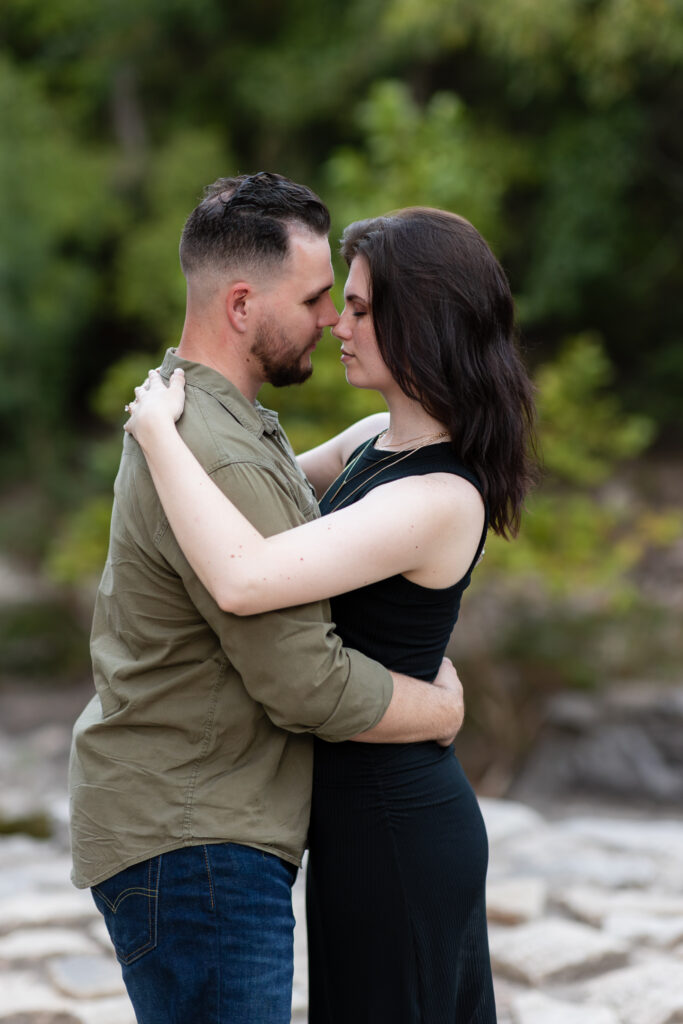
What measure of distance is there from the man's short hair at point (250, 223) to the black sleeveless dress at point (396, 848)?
38 centimetres

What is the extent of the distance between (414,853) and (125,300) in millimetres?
10700

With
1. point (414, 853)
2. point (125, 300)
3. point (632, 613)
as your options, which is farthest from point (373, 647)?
point (125, 300)

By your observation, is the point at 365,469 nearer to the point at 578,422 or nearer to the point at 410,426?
the point at 410,426

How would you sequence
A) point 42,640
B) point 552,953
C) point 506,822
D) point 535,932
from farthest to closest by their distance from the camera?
point 42,640 → point 506,822 → point 535,932 → point 552,953

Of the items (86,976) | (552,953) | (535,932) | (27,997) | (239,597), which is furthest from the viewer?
(535,932)

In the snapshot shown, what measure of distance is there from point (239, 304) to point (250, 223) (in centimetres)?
12

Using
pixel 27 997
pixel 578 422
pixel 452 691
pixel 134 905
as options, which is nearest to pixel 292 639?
pixel 452 691

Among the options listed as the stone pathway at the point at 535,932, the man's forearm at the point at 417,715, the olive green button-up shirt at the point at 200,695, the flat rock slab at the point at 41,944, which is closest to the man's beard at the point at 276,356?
the olive green button-up shirt at the point at 200,695

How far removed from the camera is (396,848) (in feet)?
5.35

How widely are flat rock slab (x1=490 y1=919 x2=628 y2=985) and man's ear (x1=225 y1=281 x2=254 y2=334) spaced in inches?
76.6

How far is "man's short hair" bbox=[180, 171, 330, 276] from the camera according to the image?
5.33 ft

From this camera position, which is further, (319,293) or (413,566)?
(319,293)

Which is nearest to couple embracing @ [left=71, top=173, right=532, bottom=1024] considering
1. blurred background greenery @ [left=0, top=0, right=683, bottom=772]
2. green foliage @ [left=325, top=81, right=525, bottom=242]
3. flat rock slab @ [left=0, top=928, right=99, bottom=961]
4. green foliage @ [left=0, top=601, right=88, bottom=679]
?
flat rock slab @ [left=0, top=928, right=99, bottom=961]

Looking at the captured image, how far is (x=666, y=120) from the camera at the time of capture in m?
9.85
